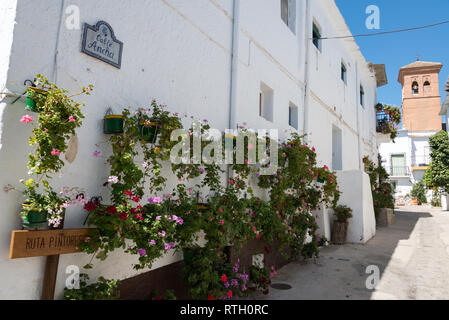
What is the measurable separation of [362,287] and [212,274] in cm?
269

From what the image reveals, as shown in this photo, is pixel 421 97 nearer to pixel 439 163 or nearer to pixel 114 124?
pixel 439 163

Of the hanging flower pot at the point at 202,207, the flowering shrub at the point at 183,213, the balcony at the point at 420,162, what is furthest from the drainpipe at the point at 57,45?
the balcony at the point at 420,162

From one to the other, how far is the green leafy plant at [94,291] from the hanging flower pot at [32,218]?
654 mm

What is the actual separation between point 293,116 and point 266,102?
1309 mm

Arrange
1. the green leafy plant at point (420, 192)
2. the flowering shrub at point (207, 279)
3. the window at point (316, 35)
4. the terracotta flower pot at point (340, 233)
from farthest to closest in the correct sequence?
the green leafy plant at point (420, 192)
the window at point (316, 35)
the terracotta flower pot at point (340, 233)
the flowering shrub at point (207, 279)

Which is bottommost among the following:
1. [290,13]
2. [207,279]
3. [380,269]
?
[380,269]

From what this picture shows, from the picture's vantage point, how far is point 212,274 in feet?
11.9

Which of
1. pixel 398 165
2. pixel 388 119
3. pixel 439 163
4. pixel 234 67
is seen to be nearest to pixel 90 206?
pixel 234 67

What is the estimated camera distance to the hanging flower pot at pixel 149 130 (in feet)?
10.3

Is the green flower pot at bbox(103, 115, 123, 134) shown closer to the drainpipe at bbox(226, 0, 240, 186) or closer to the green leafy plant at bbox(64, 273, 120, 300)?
the green leafy plant at bbox(64, 273, 120, 300)

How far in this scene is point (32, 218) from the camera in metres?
2.27

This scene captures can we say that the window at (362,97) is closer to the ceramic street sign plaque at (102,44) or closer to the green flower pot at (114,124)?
the ceramic street sign plaque at (102,44)
